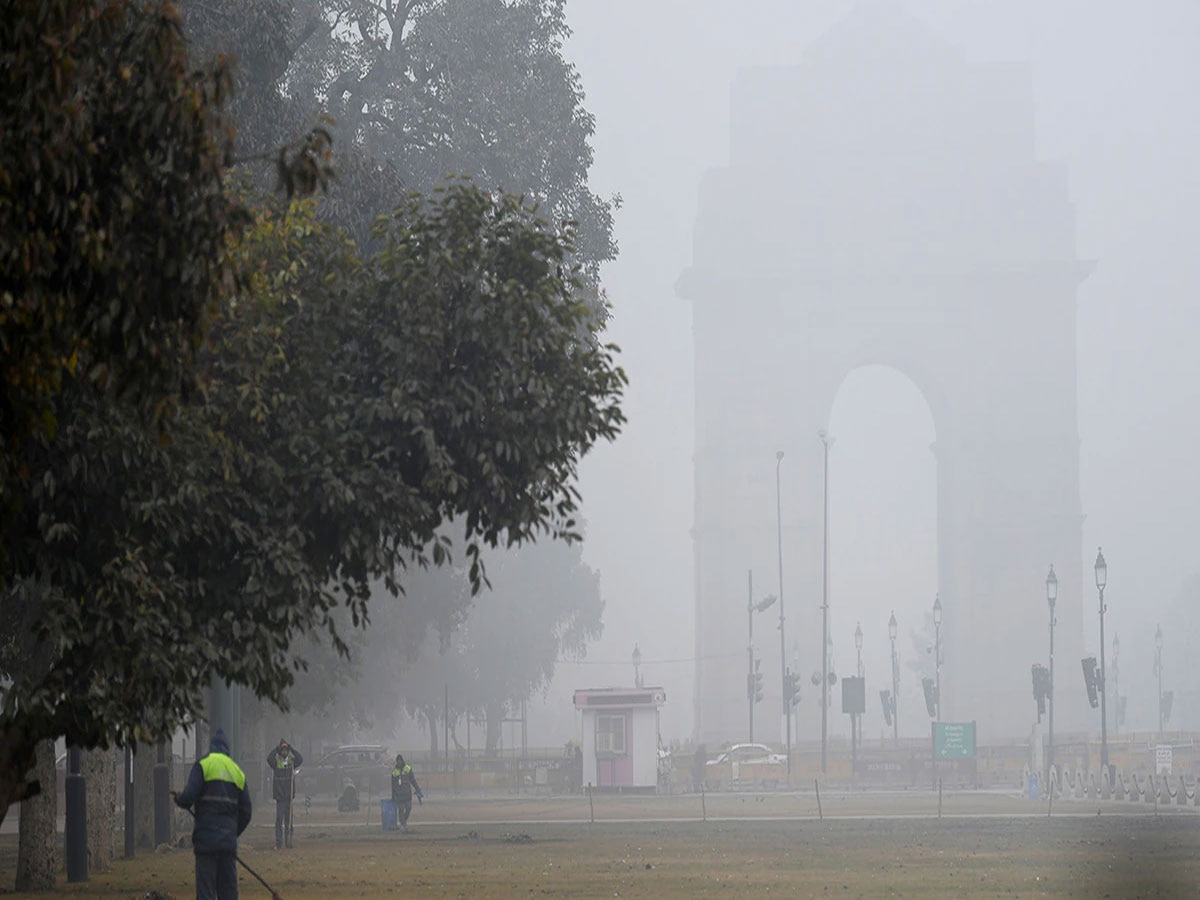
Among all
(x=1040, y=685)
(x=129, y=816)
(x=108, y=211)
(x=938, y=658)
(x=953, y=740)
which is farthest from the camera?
(x=938, y=658)

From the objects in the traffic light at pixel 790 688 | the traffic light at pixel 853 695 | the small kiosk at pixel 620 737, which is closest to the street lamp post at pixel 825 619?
the traffic light at pixel 790 688

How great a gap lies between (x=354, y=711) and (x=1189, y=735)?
40230 mm

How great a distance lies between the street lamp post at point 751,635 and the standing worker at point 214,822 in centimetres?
6217

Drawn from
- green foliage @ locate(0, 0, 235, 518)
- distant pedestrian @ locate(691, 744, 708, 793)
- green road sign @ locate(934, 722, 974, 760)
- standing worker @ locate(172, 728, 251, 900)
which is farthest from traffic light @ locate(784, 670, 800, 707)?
green foliage @ locate(0, 0, 235, 518)

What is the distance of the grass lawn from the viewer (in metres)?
22.0

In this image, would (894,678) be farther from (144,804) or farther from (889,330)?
(144,804)

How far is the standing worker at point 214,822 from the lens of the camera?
16.6 metres

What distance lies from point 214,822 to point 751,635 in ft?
231

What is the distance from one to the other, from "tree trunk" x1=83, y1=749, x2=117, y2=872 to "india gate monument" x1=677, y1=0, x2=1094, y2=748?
60.5 meters

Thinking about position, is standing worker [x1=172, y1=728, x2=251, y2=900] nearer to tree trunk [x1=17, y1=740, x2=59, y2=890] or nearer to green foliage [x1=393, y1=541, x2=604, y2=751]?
tree trunk [x1=17, y1=740, x2=59, y2=890]

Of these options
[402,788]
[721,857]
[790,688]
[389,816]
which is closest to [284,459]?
[721,857]

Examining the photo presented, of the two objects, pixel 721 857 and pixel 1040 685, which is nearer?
pixel 721 857

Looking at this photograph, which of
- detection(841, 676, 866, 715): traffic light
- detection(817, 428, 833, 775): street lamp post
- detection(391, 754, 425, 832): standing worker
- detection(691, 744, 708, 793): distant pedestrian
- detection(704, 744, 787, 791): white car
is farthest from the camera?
detection(817, 428, 833, 775): street lamp post

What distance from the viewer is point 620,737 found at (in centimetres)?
5828
